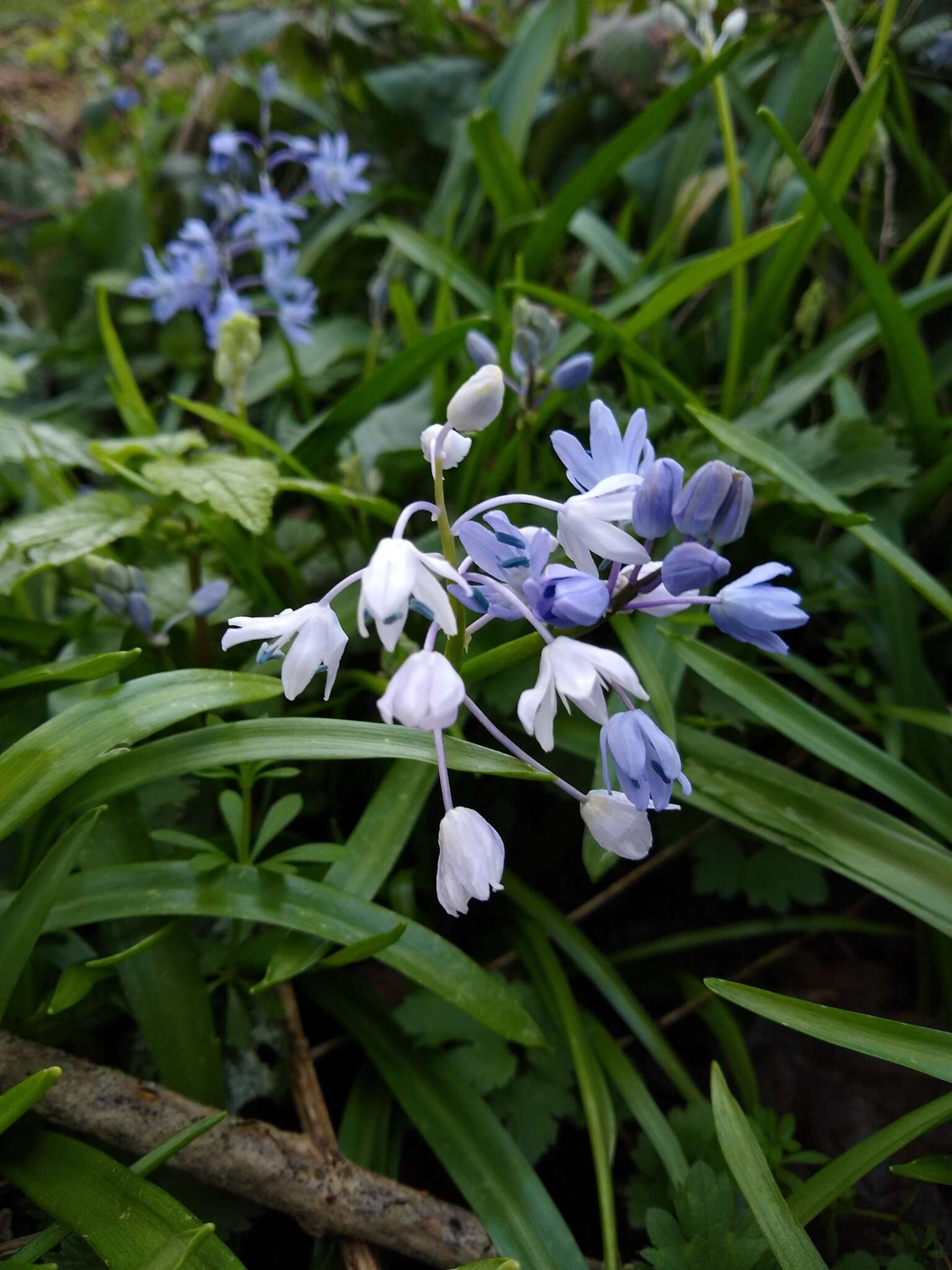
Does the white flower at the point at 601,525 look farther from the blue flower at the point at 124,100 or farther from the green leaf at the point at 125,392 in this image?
the blue flower at the point at 124,100

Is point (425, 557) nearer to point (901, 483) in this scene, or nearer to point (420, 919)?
point (420, 919)

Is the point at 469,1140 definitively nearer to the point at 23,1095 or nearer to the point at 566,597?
the point at 23,1095

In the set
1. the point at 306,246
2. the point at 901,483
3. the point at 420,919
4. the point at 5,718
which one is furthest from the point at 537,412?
the point at 306,246

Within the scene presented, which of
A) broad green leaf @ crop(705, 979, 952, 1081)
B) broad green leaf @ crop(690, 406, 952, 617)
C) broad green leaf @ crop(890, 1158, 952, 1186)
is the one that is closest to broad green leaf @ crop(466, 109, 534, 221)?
broad green leaf @ crop(690, 406, 952, 617)

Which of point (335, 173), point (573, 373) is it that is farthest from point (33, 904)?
point (335, 173)

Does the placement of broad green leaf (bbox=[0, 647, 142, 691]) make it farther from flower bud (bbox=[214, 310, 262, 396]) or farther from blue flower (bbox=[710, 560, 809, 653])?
flower bud (bbox=[214, 310, 262, 396])

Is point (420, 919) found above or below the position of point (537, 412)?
below
